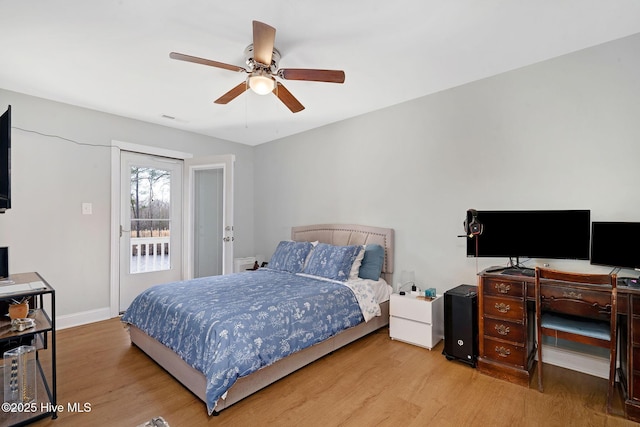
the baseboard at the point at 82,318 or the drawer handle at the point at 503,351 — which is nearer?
the drawer handle at the point at 503,351

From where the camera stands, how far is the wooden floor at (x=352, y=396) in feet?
6.25

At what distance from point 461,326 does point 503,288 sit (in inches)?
19.6

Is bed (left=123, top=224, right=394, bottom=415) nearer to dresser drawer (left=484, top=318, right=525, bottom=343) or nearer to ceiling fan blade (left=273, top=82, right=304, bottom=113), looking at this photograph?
dresser drawer (left=484, top=318, right=525, bottom=343)

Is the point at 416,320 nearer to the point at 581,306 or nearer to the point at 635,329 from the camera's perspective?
the point at 581,306

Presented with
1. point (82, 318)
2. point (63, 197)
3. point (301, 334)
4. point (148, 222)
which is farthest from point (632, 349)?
point (63, 197)

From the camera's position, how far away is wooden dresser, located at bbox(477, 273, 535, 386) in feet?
7.59

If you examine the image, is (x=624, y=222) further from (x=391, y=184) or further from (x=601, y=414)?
(x=391, y=184)

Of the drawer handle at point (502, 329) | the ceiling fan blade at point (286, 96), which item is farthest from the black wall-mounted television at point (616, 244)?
the ceiling fan blade at point (286, 96)

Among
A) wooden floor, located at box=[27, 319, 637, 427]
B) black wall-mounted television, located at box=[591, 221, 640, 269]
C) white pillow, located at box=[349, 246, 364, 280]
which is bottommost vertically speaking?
wooden floor, located at box=[27, 319, 637, 427]

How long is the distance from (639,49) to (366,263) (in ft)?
9.39

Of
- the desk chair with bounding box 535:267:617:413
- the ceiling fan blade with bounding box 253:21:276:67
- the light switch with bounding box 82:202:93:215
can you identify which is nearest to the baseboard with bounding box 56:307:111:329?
the light switch with bounding box 82:202:93:215

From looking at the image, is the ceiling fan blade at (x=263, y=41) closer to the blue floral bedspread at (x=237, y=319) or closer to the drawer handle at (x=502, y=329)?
the blue floral bedspread at (x=237, y=319)

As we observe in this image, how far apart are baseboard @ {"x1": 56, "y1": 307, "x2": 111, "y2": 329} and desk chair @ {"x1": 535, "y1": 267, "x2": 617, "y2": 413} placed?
4556mm

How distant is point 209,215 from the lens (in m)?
4.59
